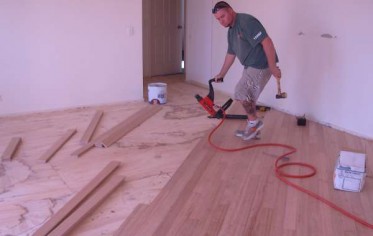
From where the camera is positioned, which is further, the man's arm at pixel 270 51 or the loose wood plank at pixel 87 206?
the man's arm at pixel 270 51

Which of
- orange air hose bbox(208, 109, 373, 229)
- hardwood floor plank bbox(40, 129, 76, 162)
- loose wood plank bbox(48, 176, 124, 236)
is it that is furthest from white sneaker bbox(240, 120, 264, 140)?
hardwood floor plank bbox(40, 129, 76, 162)

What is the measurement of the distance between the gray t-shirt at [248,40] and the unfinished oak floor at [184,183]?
0.84m

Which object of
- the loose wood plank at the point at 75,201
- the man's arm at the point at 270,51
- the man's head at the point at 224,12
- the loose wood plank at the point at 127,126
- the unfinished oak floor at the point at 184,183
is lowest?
the unfinished oak floor at the point at 184,183

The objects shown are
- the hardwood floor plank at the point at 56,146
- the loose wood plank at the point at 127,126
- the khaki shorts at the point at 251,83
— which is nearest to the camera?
the hardwood floor plank at the point at 56,146

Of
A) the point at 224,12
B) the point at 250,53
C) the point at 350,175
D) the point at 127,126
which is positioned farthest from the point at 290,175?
the point at 127,126

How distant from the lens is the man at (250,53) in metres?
3.41

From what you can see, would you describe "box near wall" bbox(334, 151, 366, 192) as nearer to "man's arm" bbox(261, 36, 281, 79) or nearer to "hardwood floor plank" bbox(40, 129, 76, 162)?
"man's arm" bbox(261, 36, 281, 79)

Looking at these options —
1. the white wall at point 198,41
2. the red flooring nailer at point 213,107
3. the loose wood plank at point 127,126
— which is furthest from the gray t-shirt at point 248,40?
the white wall at point 198,41

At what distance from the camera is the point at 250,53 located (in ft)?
11.8

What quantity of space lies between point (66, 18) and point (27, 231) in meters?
3.26

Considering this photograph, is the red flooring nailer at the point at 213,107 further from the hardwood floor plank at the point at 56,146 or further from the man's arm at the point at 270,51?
the hardwood floor plank at the point at 56,146

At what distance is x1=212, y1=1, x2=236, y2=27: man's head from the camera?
3.40 meters

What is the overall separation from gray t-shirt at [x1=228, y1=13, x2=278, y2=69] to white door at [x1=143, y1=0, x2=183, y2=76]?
13.0ft

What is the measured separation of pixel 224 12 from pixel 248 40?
0.35 meters
